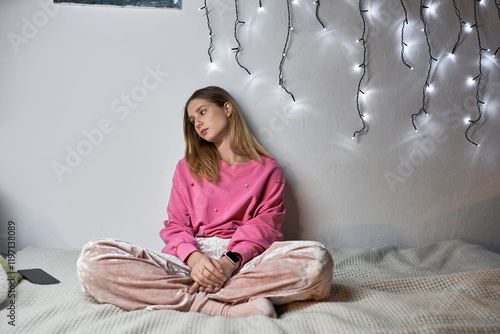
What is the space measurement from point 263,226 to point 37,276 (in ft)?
2.29

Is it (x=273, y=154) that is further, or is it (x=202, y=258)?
(x=273, y=154)

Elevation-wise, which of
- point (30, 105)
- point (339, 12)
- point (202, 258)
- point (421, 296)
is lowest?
point (421, 296)

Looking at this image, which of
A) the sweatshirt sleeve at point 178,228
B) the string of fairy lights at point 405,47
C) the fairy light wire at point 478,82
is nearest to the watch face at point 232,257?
the sweatshirt sleeve at point 178,228

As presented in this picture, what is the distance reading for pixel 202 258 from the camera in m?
1.30

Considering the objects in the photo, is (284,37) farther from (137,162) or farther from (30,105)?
(30,105)

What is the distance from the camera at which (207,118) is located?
5.32 ft

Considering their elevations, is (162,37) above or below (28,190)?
above

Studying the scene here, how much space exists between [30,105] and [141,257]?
0.82m

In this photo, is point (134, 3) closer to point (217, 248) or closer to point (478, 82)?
point (217, 248)

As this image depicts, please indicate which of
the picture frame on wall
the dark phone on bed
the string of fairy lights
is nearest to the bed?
the dark phone on bed

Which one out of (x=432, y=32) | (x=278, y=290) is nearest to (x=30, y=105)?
(x=278, y=290)

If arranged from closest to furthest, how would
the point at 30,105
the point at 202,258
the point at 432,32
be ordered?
the point at 202,258
the point at 30,105
the point at 432,32

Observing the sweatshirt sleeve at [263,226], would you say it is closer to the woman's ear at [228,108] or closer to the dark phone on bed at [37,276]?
the woman's ear at [228,108]

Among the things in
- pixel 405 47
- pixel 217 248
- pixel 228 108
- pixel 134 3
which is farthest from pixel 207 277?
pixel 405 47
